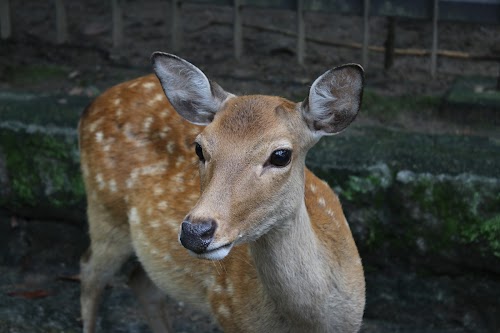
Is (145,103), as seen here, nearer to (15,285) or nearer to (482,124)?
(15,285)

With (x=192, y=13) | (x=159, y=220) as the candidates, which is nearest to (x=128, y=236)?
(x=159, y=220)

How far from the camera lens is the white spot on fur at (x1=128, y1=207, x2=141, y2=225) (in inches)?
188

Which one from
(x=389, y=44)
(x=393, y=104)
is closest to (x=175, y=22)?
(x=389, y=44)

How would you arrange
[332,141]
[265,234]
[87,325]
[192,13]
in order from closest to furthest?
[265,234] < [87,325] < [332,141] < [192,13]

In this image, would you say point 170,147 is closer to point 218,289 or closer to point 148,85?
point 148,85

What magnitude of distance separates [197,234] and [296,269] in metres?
0.67

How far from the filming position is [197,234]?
328 cm

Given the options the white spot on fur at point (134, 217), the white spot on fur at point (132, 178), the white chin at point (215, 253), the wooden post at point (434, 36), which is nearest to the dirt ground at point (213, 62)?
the wooden post at point (434, 36)

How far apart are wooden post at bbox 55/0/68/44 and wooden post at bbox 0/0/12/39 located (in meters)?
0.34

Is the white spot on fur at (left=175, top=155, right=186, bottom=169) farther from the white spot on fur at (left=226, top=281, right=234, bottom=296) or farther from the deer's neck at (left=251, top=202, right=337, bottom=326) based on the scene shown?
the deer's neck at (left=251, top=202, right=337, bottom=326)

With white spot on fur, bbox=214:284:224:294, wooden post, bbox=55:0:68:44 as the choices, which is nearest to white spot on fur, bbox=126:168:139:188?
white spot on fur, bbox=214:284:224:294

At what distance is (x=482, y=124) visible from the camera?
575cm

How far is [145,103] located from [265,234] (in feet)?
4.59

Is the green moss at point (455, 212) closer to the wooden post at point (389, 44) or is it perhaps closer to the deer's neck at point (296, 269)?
the deer's neck at point (296, 269)
